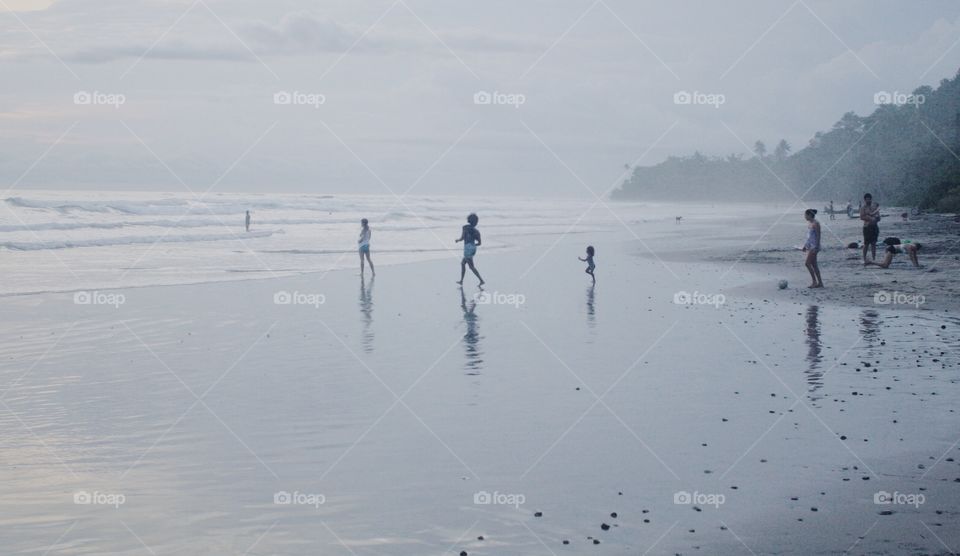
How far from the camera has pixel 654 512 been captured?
7.07 metres

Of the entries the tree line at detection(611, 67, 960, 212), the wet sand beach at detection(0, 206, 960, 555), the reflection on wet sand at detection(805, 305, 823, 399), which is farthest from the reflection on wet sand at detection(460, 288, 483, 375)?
the tree line at detection(611, 67, 960, 212)

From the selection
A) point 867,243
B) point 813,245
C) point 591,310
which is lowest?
point 591,310

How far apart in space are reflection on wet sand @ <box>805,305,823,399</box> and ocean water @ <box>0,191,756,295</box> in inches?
664

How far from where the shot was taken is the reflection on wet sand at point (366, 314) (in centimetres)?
1559

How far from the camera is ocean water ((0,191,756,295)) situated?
1169 inches

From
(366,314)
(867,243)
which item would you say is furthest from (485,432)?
(867,243)

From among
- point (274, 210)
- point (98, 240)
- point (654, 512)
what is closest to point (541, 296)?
point (654, 512)

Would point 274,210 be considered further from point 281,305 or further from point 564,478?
point 564,478

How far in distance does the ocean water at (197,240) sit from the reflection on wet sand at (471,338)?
9877 millimetres

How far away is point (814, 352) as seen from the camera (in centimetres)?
1398

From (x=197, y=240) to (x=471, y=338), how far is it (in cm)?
3260

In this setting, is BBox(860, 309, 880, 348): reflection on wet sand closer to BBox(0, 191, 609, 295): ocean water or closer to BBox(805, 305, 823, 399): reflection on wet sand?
→ BBox(805, 305, 823, 399): reflection on wet sand

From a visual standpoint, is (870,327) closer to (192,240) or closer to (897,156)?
(192,240)

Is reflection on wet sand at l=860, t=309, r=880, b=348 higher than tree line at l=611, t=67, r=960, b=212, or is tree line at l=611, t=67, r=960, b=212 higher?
tree line at l=611, t=67, r=960, b=212
